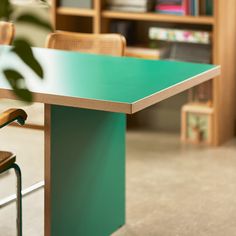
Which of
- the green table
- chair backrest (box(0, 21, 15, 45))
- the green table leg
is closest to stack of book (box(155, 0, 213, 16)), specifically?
chair backrest (box(0, 21, 15, 45))

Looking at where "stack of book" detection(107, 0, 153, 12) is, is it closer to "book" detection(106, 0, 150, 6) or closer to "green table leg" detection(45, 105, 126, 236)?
"book" detection(106, 0, 150, 6)

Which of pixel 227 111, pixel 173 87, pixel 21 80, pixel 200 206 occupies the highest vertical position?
pixel 21 80

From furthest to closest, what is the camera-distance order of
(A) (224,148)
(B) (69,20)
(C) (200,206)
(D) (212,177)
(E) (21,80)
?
(B) (69,20) → (A) (224,148) → (D) (212,177) → (C) (200,206) → (E) (21,80)

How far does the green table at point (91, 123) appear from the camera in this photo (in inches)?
83.4

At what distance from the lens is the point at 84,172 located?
8.12ft

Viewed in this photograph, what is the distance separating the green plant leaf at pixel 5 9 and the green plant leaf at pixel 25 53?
0.07 feet

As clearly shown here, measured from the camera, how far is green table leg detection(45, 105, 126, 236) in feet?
7.52

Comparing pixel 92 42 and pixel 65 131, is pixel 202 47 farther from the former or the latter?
pixel 65 131

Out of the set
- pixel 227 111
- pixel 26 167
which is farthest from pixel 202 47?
pixel 26 167

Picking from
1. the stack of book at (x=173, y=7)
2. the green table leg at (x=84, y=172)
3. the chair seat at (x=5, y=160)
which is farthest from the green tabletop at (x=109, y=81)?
the stack of book at (x=173, y=7)

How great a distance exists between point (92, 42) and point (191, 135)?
4.36 feet

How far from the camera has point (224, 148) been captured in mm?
4184

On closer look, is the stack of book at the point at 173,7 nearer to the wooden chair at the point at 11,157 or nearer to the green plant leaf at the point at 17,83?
the wooden chair at the point at 11,157

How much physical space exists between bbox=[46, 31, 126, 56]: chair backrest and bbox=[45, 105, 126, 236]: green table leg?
0.59 m
